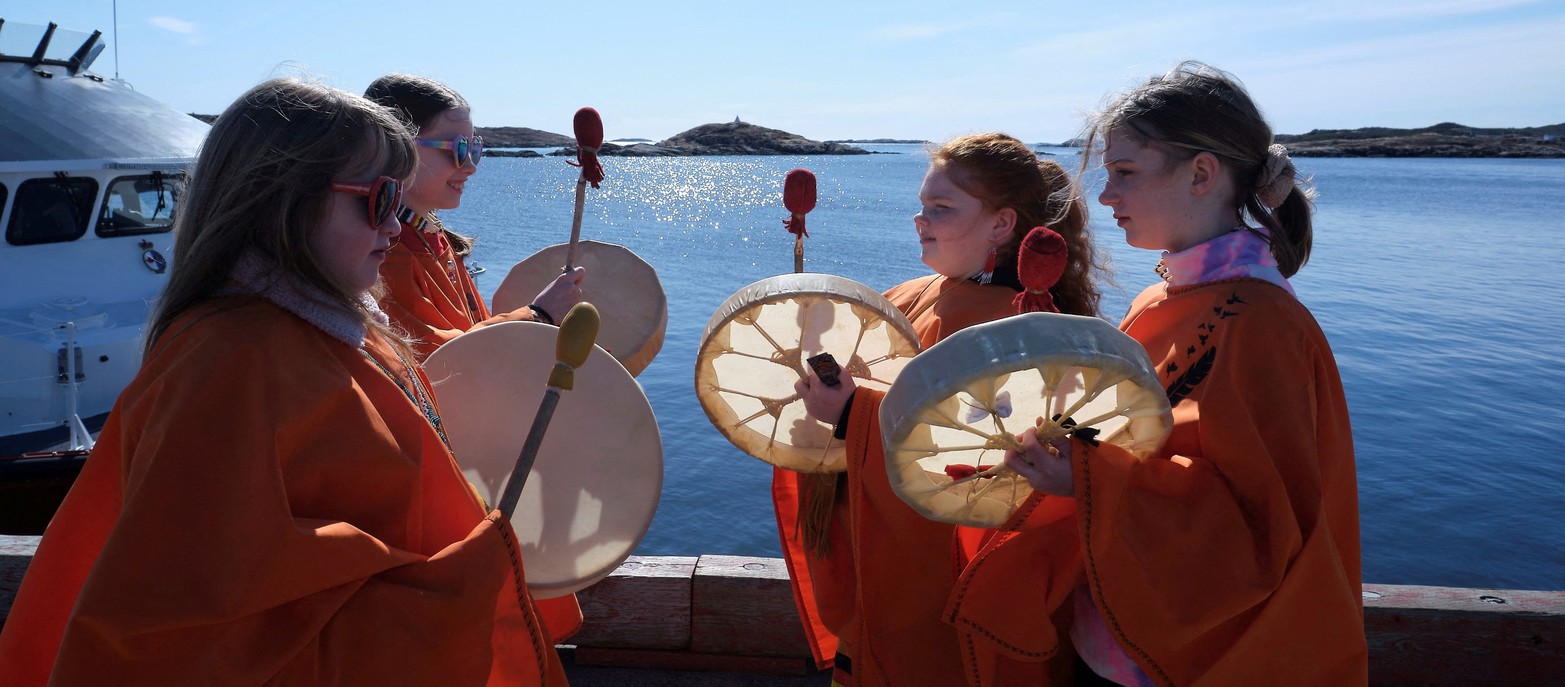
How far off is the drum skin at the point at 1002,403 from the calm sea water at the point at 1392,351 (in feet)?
2.86

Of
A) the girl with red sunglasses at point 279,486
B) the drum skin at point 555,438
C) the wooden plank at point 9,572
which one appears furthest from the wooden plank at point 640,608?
the wooden plank at point 9,572

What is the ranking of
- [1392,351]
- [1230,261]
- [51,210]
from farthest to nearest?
[1392,351], [51,210], [1230,261]

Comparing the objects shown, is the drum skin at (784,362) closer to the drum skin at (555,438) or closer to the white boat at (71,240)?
the drum skin at (555,438)

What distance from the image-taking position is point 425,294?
3.01m

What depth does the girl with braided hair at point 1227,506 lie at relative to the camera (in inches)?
71.6

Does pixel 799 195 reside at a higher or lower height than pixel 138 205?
higher

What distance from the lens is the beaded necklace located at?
A: 1812 mm

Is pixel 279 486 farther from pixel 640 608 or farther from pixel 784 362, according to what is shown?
pixel 640 608

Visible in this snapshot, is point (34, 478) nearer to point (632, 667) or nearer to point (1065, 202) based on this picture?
point (632, 667)

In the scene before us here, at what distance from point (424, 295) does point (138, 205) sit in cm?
818

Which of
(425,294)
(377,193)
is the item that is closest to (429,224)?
(425,294)

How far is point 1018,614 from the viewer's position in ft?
6.65

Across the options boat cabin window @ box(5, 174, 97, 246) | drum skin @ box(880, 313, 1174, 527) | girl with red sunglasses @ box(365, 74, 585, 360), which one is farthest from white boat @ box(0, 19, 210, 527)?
drum skin @ box(880, 313, 1174, 527)

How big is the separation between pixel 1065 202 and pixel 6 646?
2.41 m
